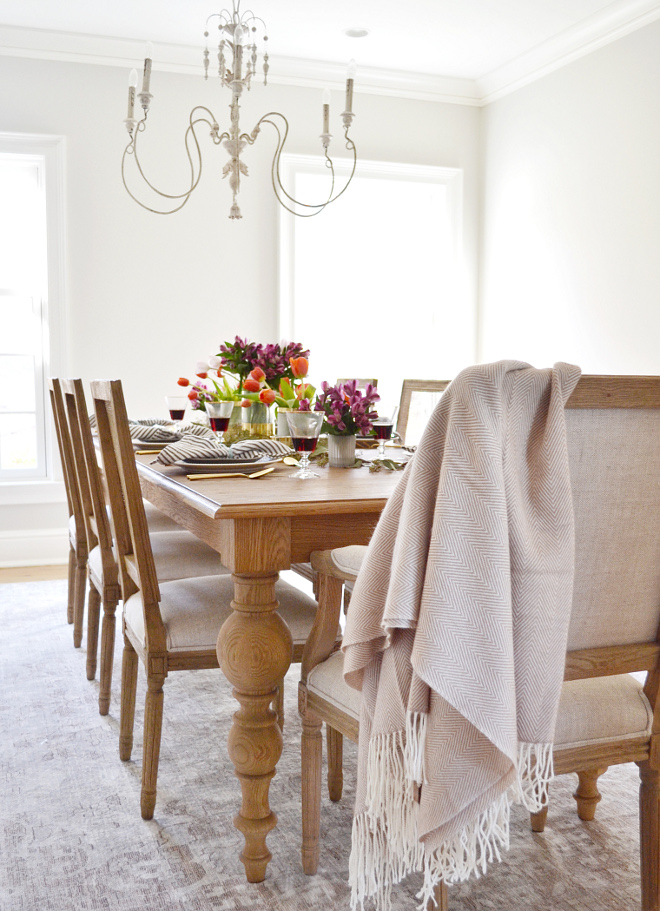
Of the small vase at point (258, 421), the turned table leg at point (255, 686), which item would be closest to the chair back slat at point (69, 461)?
the small vase at point (258, 421)

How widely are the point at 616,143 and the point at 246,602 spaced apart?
3.42 meters

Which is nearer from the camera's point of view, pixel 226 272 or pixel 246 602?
pixel 246 602

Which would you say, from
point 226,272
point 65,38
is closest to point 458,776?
point 226,272

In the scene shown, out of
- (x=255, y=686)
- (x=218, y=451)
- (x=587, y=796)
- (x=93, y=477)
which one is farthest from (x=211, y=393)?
(x=587, y=796)

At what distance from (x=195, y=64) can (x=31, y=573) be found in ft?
9.47

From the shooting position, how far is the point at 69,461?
2977mm

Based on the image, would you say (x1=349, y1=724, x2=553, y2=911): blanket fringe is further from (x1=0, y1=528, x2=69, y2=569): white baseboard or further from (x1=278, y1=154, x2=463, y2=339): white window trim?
(x1=278, y1=154, x2=463, y2=339): white window trim

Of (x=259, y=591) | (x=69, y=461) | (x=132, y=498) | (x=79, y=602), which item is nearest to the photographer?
(x=259, y=591)

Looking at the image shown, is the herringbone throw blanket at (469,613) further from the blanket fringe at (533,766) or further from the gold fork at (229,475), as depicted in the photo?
the gold fork at (229,475)

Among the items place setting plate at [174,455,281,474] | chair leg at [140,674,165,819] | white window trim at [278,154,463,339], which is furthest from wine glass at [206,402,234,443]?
white window trim at [278,154,463,339]

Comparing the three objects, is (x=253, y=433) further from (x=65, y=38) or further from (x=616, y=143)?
(x=65, y=38)

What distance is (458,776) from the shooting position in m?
1.18

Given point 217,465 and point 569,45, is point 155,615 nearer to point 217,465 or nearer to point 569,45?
point 217,465

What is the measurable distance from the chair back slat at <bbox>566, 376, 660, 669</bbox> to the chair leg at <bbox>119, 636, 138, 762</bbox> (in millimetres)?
1184
